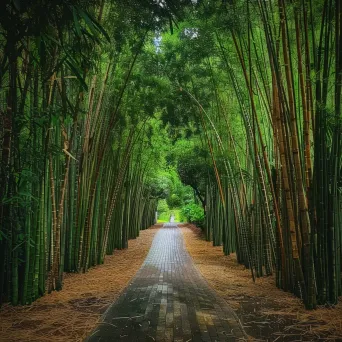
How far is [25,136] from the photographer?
10.5 ft

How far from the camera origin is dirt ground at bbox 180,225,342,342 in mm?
2596

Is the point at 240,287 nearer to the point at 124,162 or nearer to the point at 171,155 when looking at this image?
the point at 124,162

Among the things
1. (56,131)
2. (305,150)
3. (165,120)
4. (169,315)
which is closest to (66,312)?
(169,315)

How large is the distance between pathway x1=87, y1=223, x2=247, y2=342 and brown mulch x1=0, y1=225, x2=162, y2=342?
13 cm

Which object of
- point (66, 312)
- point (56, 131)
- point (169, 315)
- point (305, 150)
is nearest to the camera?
point (169, 315)

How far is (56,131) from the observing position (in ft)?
11.9

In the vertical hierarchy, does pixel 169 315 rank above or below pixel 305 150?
below

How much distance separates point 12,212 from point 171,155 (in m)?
9.54

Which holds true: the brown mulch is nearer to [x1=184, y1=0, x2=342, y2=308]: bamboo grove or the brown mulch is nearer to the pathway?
the pathway

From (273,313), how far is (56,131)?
8.80 ft

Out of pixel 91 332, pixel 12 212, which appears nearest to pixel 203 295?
pixel 91 332

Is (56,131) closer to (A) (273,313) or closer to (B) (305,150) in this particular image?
(B) (305,150)

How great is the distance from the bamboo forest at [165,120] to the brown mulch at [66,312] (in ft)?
0.09

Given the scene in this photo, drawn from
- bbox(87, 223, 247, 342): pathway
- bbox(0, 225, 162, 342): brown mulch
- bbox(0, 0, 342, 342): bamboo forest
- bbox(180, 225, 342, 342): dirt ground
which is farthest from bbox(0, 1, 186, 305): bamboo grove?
bbox(180, 225, 342, 342): dirt ground
